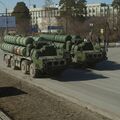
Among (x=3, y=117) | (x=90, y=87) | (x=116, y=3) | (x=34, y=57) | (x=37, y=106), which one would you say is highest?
(x=116, y=3)

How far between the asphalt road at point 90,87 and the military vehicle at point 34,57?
1.86 ft

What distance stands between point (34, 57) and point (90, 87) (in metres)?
5.19

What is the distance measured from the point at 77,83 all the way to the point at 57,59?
A: 251 centimetres

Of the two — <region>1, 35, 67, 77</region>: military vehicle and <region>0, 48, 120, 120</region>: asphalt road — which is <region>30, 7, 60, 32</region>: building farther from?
<region>0, 48, 120, 120</region>: asphalt road

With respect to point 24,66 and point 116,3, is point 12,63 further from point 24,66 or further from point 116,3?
point 116,3

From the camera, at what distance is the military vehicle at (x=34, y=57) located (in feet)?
78.2

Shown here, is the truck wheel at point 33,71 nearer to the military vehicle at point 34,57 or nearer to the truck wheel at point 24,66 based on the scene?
the military vehicle at point 34,57

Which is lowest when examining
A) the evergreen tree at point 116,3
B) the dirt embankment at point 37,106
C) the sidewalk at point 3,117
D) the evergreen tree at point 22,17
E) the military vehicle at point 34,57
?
the dirt embankment at point 37,106

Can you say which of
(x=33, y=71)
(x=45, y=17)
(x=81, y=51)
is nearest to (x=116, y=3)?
(x=45, y=17)

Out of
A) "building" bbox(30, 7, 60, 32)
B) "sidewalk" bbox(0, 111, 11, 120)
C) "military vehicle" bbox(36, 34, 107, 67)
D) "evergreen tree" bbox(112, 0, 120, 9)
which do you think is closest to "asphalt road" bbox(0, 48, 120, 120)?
"military vehicle" bbox(36, 34, 107, 67)

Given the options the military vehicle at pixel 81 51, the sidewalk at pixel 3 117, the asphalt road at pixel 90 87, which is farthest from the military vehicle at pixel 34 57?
the sidewalk at pixel 3 117

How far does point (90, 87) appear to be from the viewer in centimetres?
2036

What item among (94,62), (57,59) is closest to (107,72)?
(94,62)

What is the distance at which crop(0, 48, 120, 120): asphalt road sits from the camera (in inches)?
604
